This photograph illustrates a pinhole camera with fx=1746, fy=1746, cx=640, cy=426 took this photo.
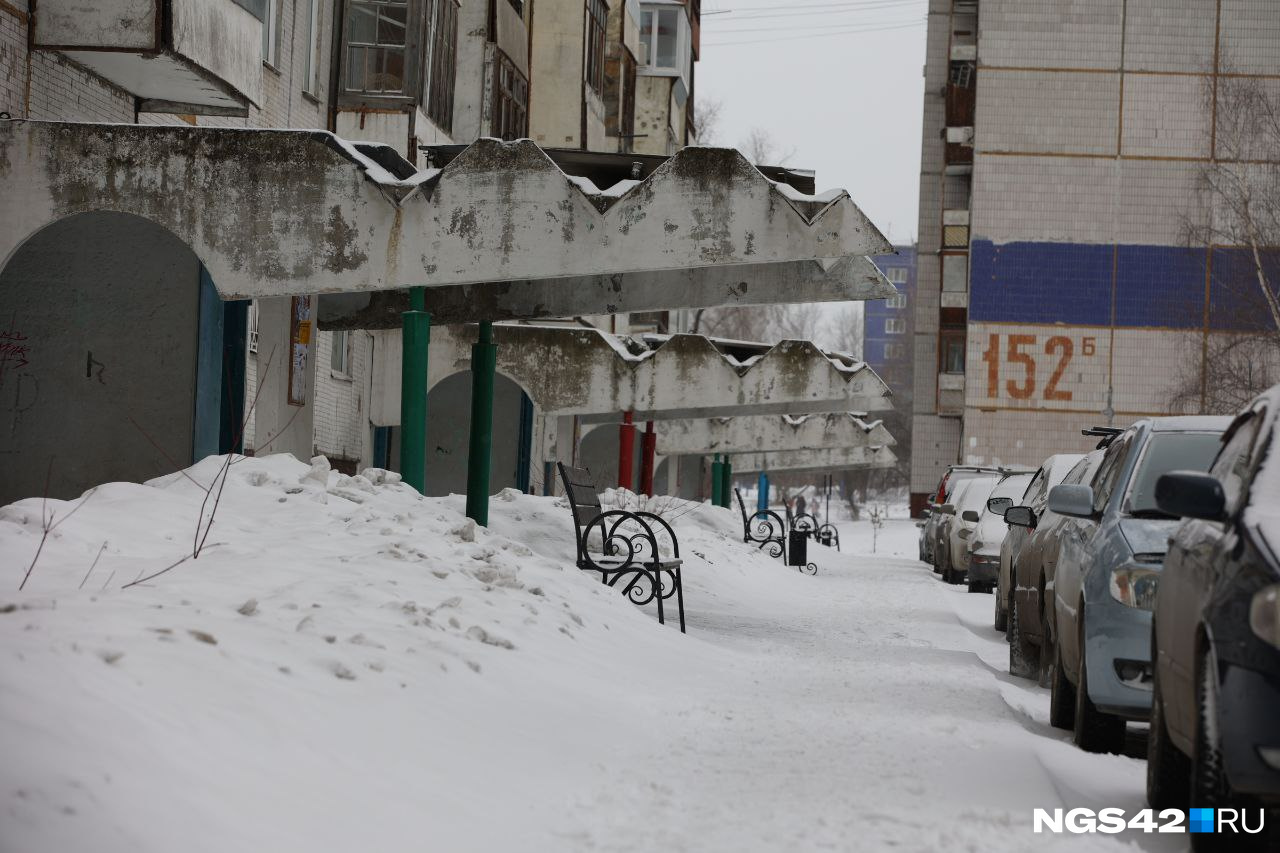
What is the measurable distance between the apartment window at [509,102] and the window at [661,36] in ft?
77.0

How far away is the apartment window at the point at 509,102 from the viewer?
29.7 m

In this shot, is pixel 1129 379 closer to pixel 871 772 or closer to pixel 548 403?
pixel 548 403

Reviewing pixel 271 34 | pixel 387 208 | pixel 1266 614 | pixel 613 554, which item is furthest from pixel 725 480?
pixel 1266 614

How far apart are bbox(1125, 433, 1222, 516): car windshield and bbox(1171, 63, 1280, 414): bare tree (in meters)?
45.1

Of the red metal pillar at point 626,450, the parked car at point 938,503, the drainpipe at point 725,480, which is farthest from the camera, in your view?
the drainpipe at point 725,480

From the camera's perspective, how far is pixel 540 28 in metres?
38.2

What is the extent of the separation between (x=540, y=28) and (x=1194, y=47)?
108ft

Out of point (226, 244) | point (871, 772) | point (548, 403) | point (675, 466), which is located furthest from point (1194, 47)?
point (871, 772)

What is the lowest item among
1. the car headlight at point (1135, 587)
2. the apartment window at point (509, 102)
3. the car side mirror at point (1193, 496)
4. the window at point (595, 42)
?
the car headlight at point (1135, 587)

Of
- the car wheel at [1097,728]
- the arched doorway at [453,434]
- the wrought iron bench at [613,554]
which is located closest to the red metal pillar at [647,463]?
the arched doorway at [453,434]

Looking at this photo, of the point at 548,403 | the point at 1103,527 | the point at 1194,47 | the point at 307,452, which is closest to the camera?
the point at 1103,527

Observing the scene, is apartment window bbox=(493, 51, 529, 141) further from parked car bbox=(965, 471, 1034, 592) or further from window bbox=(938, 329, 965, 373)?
window bbox=(938, 329, 965, 373)

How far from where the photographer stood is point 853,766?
22.6 feet

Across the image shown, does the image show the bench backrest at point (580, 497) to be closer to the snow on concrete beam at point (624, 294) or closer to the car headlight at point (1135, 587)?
the snow on concrete beam at point (624, 294)
